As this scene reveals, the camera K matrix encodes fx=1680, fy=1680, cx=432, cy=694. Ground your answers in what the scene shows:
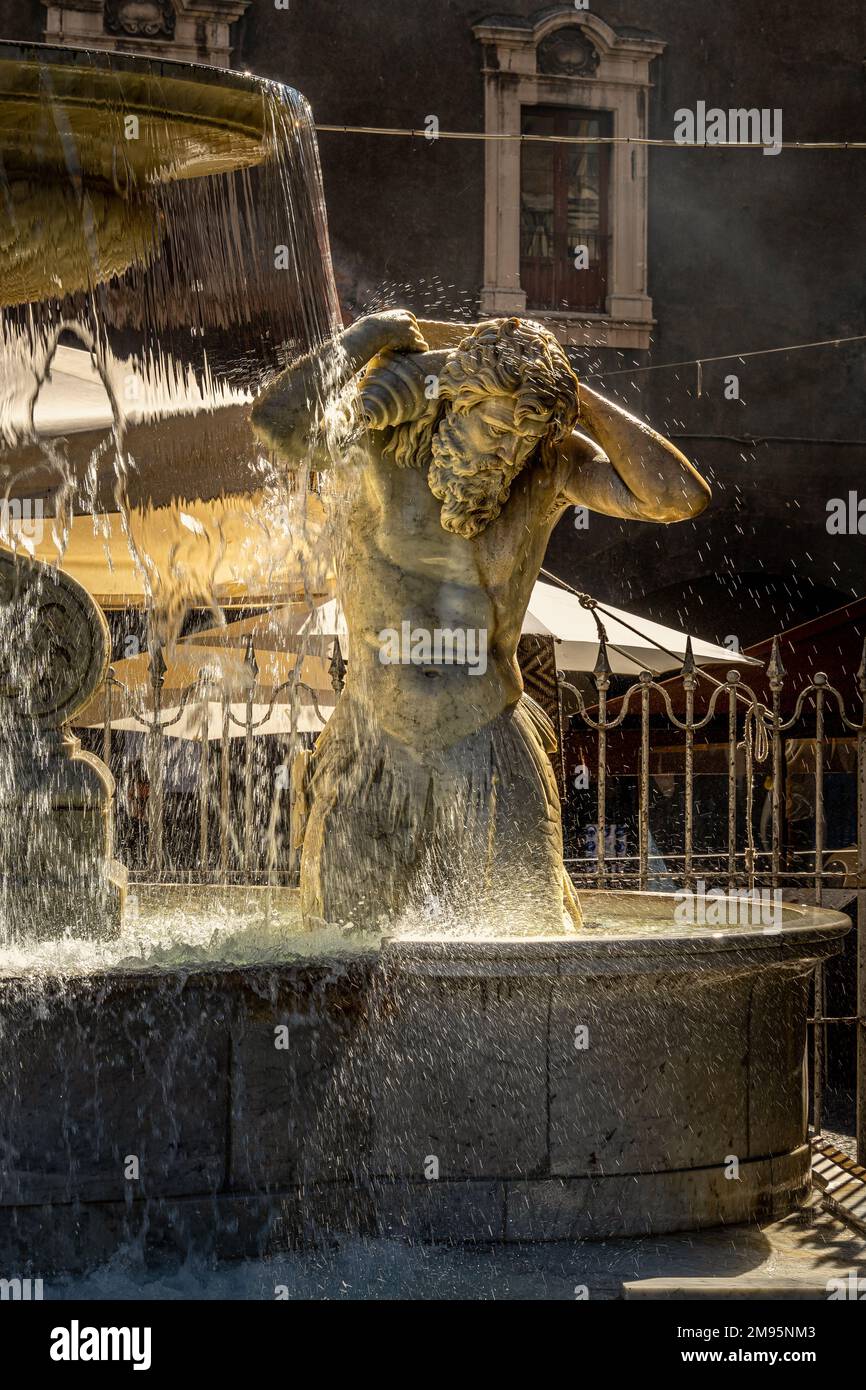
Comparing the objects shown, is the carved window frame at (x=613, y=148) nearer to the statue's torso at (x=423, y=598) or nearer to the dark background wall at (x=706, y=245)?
the dark background wall at (x=706, y=245)

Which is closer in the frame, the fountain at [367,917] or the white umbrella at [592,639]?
the fountain at [367,917]

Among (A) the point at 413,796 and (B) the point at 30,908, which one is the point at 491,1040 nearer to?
(A) the point at 413,796

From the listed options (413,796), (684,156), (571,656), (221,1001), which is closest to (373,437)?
(413,796)

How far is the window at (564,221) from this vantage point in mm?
16031

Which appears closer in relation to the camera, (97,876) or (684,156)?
(97,876)

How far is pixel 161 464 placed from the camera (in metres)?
6.60

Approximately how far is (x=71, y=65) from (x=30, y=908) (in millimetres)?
1946

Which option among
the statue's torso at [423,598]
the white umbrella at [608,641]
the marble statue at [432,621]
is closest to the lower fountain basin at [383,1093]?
the marble statue at [432,621]

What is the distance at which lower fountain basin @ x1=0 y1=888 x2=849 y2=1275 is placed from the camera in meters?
3.40

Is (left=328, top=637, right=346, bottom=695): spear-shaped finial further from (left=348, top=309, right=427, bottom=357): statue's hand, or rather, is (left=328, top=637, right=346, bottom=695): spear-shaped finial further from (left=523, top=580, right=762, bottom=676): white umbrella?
(left=348, top=309, right=427, bottom=357): statue's hand

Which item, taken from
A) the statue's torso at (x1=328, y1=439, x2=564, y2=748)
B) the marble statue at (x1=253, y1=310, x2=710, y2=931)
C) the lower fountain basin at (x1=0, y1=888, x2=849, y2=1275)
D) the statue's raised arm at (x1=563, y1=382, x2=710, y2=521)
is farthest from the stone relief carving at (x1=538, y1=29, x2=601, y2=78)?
the lower fountain basin at (x1=0, y1=888, x2=849, y2=1275)

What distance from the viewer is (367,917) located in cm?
404

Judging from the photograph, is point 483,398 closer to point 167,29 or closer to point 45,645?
point 45,645

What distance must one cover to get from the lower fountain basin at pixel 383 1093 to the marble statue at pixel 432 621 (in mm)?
324
